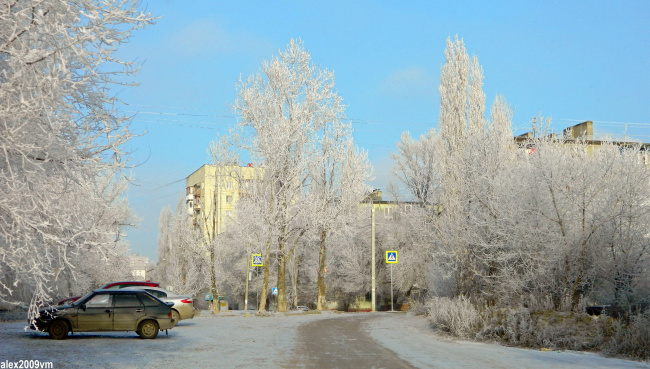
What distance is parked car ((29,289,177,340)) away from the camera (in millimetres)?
15977

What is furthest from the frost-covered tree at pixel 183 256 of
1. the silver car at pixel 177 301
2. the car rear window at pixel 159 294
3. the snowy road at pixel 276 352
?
the snowy road at pixel 276 352

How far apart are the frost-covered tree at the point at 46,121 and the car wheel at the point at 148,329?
9.21m

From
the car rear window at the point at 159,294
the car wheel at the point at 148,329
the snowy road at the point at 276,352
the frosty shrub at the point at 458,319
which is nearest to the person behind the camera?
the snowy road at the point at 276,352

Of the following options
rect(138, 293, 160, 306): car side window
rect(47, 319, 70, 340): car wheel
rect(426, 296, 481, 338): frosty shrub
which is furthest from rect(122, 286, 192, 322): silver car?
rect(426, 296, 481, 338): frosty shrub

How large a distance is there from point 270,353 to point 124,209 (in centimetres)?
3040

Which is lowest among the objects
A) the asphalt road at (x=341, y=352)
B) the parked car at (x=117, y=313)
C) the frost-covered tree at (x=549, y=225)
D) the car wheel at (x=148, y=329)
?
the asphalt road at (x=341, y=352)

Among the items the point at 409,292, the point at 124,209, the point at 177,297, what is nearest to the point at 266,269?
the point at 177,297

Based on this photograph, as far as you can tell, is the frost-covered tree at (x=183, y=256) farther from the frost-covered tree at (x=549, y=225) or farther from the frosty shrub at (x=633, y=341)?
the frosty shrub at (x=633, y=341)

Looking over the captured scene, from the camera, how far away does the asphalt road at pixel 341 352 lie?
38.0 ft

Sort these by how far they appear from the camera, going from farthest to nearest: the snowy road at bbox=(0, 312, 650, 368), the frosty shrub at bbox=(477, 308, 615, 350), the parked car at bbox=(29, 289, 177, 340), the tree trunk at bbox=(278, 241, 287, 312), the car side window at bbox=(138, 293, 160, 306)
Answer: the tree trunk at bbox=(278, 241, 287, 312)
the car side window at bbox=(138, 293, 160, 306)
the parked car at bbox=(29, 289, 177, 340)
the frosty shrub at bbox=(477, 308, 615, 350)
the snowy road at bbox=(0, 312, 650, 368)

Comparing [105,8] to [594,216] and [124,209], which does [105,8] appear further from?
[124,209]

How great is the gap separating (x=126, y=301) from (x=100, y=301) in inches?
27.5

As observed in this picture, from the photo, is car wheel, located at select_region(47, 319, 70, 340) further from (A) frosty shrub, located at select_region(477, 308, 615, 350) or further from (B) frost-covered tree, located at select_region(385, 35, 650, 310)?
(B) frost-covered tree, located at select_region(385, 35, 650, 310)

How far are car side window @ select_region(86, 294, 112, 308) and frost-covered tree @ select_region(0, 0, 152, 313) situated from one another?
9.13m
